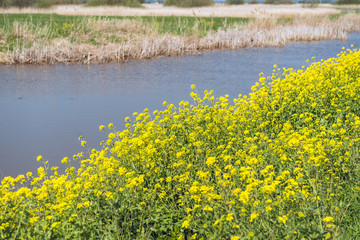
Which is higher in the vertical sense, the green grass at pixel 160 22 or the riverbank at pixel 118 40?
the green grass at pixel 160 22

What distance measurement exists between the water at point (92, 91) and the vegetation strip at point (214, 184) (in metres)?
3.43

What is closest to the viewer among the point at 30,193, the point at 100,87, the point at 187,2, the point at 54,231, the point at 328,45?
the point at 54,231

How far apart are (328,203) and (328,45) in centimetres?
2443

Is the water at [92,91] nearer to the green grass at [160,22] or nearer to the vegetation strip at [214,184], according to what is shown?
the vegetation strip at [214,184]

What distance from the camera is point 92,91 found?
15.5 m

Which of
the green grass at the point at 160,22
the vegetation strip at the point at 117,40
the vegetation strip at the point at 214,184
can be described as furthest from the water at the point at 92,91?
the green grass at the point at 160,22

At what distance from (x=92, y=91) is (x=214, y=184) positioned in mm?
11169

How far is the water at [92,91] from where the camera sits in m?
9.98

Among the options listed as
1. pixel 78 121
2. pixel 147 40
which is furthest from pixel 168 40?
pixel 78 121

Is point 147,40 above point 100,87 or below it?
above

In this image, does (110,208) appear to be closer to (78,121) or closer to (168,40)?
(78,121)

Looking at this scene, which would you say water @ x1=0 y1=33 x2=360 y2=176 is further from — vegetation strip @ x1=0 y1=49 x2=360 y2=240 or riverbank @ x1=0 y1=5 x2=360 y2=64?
vegetation strip @ x1=0 y1=49 x2=360 y2=240

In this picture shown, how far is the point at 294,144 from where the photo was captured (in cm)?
542

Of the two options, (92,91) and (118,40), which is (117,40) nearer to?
(118,40)
